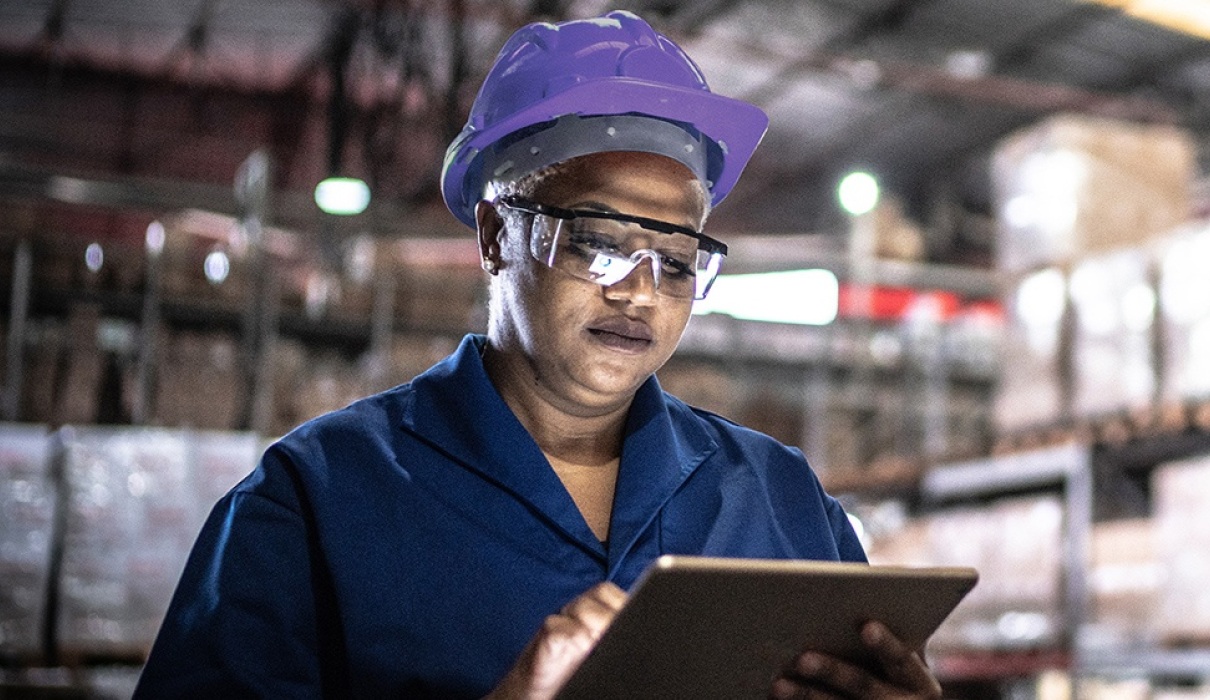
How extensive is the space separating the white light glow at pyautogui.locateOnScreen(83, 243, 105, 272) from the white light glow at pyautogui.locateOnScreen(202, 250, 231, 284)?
1.86 feet

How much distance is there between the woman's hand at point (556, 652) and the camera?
4.38ft

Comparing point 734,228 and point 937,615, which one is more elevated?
point 734,228

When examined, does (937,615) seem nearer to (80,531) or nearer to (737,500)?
(737,500)

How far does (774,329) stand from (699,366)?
82 centimetres

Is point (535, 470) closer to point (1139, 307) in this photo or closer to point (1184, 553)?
point (1184, 553)

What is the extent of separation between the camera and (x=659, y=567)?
121cm


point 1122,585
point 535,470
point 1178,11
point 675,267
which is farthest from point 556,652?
point 1178,11

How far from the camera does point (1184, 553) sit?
5227mm

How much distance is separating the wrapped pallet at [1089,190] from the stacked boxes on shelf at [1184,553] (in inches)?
61.3

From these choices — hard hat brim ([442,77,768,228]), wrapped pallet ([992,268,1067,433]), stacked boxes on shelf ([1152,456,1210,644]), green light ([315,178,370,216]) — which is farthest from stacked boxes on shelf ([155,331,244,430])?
hard hat brim ([442,77,768,228])

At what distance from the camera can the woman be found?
1504 mm

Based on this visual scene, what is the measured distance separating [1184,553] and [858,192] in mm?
9958

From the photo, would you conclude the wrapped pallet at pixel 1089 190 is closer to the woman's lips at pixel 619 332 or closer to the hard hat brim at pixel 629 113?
the hard hat brim at pixel 629 113

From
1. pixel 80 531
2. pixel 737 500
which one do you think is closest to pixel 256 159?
pixel 80 531
